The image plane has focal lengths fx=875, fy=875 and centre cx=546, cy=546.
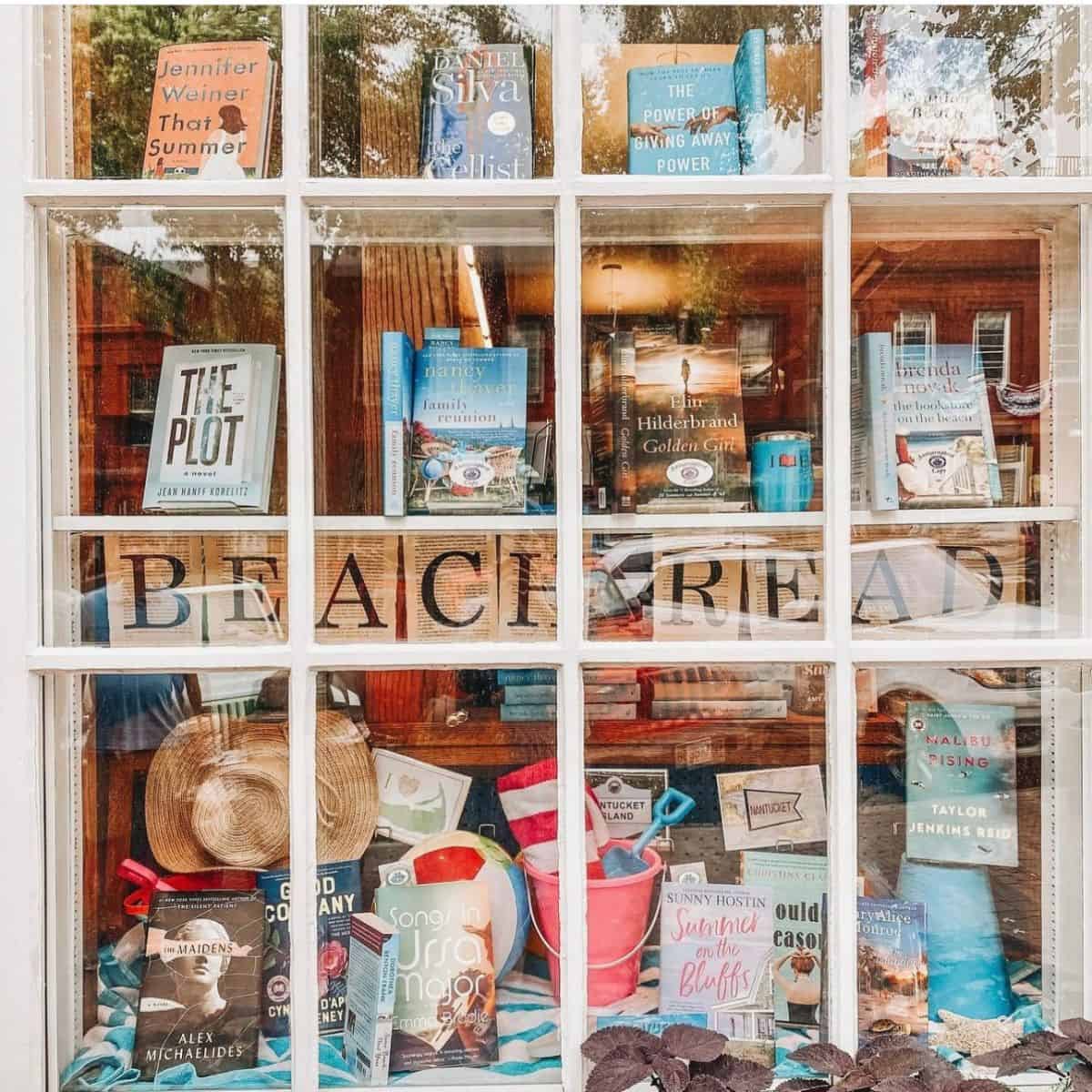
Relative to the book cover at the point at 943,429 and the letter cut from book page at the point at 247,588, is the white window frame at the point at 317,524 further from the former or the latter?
the book cover at the point at 943,429

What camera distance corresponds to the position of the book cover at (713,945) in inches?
57.8

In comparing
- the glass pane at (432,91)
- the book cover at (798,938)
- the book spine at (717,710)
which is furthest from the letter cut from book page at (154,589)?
the book cover at (798,938)

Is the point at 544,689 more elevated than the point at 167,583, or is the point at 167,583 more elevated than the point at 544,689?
the point at 167,583

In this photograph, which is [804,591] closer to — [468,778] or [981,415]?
[981,415]

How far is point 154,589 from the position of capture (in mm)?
1491

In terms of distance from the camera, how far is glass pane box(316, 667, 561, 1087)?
146 cm

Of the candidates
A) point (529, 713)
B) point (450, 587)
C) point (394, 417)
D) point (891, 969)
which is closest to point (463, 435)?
point (394, 417)

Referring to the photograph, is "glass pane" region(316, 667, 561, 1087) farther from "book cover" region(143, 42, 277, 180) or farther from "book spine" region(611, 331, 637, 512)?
"book cover" region(143, 42, 277, 180)

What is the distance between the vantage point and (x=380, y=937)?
4.87ft

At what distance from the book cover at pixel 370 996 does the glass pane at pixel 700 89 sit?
1.33 meters

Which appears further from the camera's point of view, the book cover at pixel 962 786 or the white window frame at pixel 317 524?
the book cover at pixel 962 786

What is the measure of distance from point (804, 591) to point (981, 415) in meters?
0.46

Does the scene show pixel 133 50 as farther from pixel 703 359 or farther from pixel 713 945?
pixel 713 945

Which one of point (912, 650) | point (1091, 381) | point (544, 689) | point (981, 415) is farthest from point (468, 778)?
point (1091, 381)
